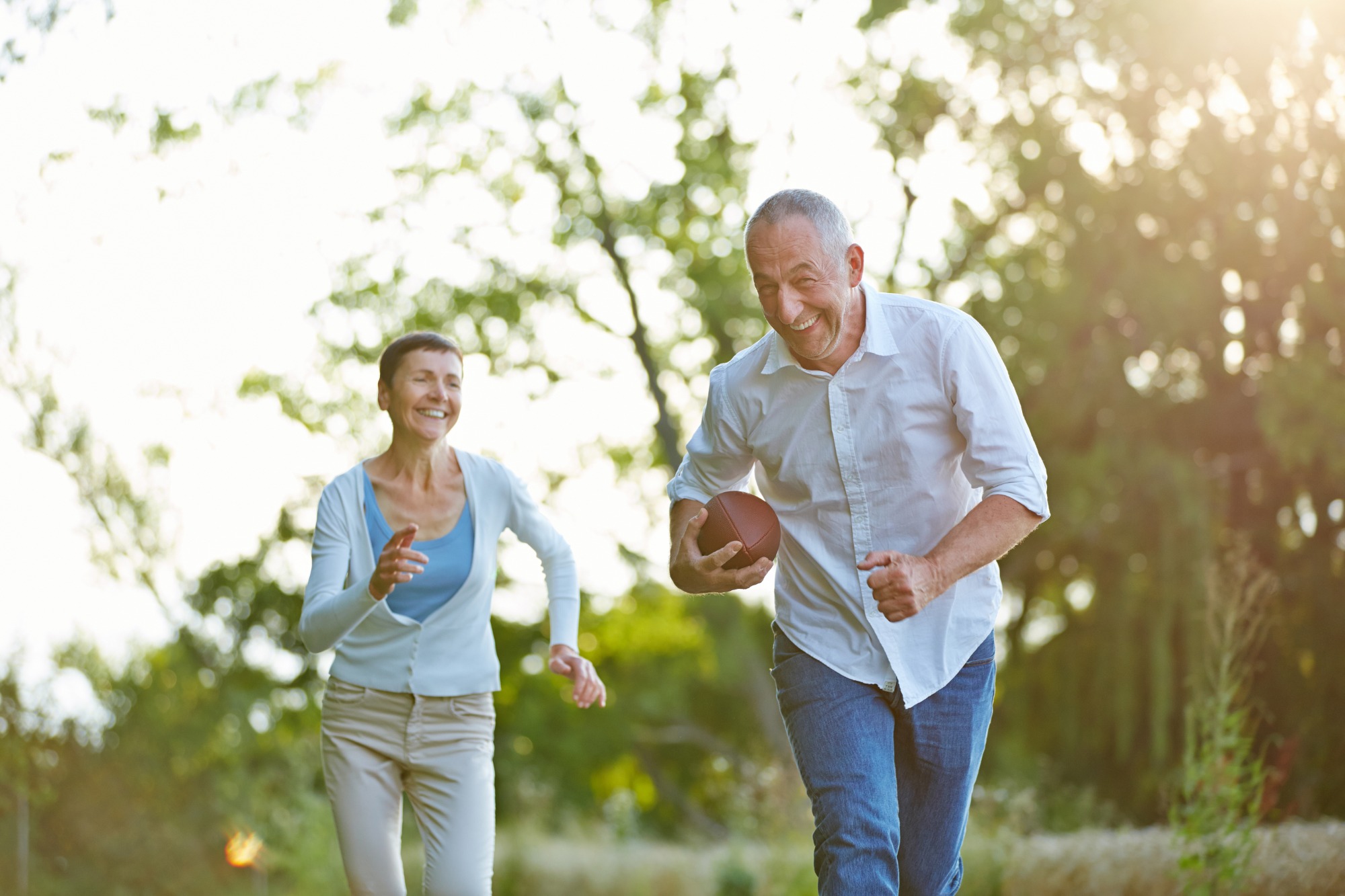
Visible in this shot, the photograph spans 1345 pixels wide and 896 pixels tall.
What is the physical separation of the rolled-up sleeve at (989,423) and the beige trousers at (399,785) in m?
1.82

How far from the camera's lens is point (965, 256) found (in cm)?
1809

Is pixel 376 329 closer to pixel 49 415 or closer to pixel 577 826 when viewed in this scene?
pixel 49 415

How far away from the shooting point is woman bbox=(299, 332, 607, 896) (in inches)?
171

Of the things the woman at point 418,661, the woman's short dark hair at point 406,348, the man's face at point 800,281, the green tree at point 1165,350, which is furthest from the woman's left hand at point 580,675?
the green tree at point 1165,350

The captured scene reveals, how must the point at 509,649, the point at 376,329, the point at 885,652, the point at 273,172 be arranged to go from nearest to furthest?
the point at 885,652
the point at 273,172
the point at 376,329
the point at 509,649

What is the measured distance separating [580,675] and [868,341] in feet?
5.25

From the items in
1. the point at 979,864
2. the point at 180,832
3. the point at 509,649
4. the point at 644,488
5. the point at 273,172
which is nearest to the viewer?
the point at 979,864

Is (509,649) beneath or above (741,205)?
beneath

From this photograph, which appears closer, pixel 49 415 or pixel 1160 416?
pixel 1160 416

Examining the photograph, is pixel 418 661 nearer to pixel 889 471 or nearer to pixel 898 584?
pixel 889 471

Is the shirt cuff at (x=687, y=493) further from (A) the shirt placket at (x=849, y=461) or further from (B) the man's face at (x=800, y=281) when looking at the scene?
(B) the man's face at (x=800, y=281)

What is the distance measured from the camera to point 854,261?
3.59m

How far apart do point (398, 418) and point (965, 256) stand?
14586mm

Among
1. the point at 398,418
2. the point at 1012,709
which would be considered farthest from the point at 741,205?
the point at 398,418
